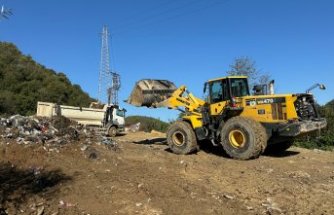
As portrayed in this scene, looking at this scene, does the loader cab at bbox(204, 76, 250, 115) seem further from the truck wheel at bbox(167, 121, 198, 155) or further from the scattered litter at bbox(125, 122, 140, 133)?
the scattered litter at bbox(125, 122, 140, 133)

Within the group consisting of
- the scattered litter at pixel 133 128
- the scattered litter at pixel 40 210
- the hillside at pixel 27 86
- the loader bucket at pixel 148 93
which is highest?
the hillside at pixel 27 86

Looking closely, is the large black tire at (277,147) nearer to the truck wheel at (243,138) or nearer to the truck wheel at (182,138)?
the truck wheel at (243,138)

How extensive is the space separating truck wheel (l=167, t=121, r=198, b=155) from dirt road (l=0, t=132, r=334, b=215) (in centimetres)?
171

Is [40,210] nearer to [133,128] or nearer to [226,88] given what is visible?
[226,88]

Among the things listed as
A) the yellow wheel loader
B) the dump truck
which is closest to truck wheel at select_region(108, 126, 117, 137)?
the dump truck

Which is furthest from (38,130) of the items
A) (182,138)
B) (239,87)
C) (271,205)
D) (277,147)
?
(277,147)

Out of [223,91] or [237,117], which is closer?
[237,117]

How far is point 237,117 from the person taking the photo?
47.5 feet

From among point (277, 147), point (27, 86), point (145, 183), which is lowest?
point (145, 183)

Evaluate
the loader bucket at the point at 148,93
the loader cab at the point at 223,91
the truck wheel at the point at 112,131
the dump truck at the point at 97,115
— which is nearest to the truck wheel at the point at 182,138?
the loader cab at the point at 223,91

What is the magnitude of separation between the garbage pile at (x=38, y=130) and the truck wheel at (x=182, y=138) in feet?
11.4

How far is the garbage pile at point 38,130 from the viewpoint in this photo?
1249 cm

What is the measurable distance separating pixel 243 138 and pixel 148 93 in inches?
191

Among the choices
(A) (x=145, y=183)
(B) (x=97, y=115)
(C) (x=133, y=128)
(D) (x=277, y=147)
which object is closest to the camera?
(A) (x=145, y=183)
